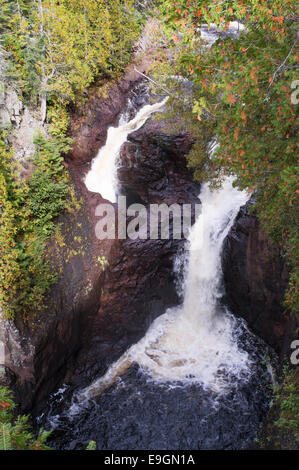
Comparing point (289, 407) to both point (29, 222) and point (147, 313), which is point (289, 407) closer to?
point (147, 313)

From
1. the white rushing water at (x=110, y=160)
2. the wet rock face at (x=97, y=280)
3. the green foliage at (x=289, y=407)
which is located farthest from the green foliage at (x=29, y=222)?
the green foliage at (x=289, y=407)

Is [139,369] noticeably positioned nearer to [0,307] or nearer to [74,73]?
[0,307]

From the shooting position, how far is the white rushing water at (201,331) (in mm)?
10344

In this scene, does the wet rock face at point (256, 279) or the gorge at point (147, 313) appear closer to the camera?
the gorge at point (147, 313)

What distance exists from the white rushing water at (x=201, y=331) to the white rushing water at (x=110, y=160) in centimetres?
455

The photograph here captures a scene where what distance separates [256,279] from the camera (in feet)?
34.8

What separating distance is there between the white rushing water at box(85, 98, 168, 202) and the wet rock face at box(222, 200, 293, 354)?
5936mm

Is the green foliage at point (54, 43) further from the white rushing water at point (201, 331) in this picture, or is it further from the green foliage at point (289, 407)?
the green foliage at point (289, 407)

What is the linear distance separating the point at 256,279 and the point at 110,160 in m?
Result: 8.95

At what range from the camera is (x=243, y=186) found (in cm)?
693

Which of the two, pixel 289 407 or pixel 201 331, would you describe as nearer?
pixel 289 407

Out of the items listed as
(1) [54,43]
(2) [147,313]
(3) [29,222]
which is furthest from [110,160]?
(2) [147,313]

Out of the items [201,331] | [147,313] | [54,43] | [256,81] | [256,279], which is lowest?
[201,331]
